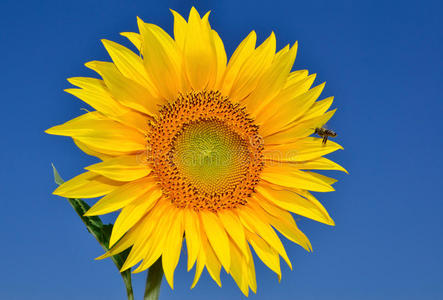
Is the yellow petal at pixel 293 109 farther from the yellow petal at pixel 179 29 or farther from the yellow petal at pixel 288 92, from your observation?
the yellow petal at pixel 179 29

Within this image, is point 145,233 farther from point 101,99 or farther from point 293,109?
point 293,109

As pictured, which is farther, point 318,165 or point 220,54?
point 318,165

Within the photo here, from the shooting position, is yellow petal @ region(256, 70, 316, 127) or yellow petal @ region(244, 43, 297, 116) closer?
yellow petal @ region(244, 43, 297, 116)

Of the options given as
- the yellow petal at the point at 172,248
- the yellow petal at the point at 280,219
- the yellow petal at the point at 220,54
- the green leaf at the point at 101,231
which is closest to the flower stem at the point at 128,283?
the green leaf at the point at 101,231

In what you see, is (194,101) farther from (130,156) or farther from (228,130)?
(130,156)

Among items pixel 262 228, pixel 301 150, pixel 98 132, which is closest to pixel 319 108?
pixel 301 150

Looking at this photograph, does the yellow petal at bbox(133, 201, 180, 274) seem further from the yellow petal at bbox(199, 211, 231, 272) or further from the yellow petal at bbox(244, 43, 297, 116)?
the yellow petal at bbox(244, 43, 297, 116)

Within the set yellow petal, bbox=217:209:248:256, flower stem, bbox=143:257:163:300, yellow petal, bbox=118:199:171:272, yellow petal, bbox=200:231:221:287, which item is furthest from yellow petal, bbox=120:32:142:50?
flower stem, bbox=143:257:163:300
